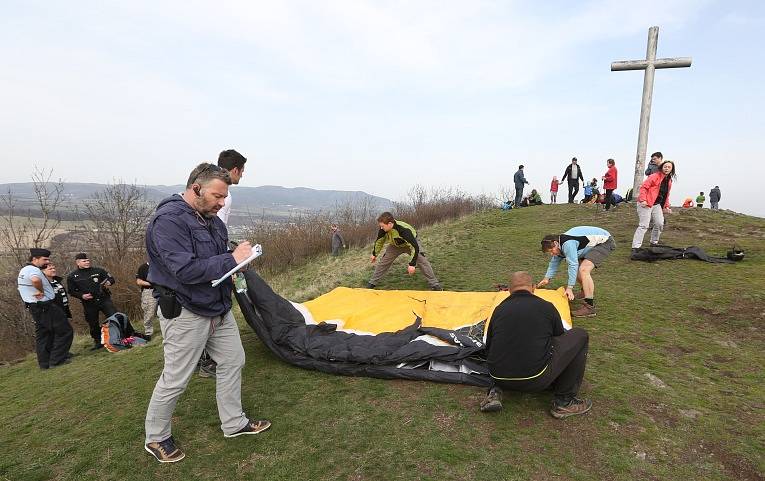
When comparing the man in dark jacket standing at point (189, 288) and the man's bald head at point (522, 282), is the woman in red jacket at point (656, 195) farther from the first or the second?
the man in dark jacket standing at point (189, 288)

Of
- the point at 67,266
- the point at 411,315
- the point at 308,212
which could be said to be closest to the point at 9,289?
the point at 67,266

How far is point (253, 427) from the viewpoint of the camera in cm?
310

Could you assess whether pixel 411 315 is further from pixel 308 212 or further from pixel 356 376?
pixel 308 212

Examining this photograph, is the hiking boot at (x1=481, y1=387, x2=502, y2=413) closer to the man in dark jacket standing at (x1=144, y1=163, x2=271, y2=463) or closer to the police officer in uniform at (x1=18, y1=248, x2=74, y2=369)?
the man in dark jacket standing at (x1=144, y1=163, x2=271, y2=463)

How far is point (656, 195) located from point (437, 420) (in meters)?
6.92

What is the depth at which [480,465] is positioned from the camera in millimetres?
2676

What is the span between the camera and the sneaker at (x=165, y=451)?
9.14 feet

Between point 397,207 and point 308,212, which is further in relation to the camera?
point 397,207

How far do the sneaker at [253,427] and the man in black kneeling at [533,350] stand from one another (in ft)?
5.83

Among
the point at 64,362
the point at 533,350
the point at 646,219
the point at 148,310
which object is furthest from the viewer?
the point at 148,310

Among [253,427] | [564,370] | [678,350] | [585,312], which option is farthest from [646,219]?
[253,427]

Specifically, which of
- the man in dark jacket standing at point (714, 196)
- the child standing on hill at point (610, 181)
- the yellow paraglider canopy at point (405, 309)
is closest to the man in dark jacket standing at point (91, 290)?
the yellow paraglider canopy at point (405, 309)

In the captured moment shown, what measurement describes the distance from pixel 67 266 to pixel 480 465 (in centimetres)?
1929

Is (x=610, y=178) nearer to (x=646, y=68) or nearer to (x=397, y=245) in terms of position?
(x=646, y=68)
